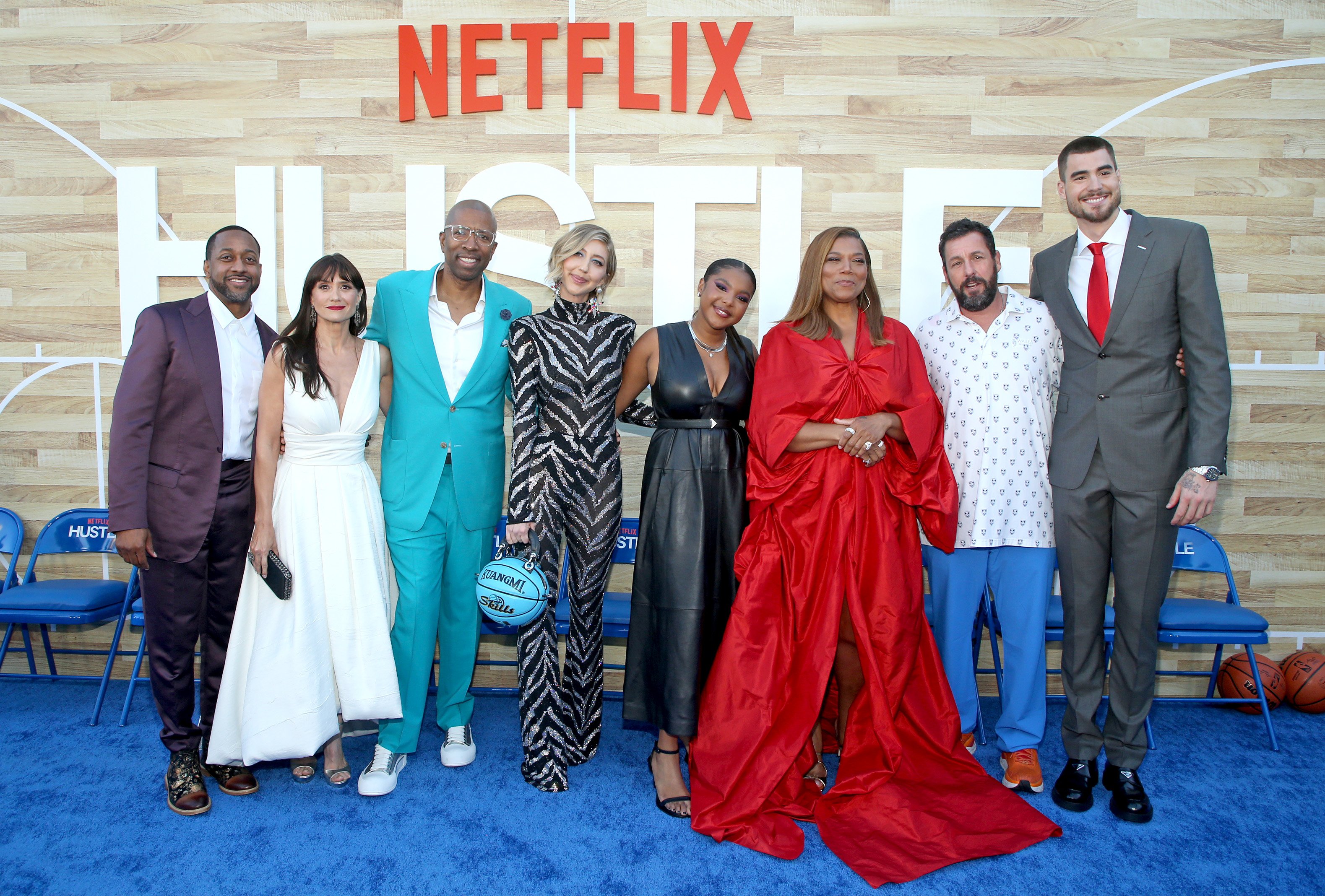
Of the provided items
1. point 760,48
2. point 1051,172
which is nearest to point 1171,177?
point 1051,172

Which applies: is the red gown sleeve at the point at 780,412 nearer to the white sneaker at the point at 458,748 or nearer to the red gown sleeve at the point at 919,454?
the red gown sleeve at the point at 919,454

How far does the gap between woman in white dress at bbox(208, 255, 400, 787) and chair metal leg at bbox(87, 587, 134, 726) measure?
1.14 meters

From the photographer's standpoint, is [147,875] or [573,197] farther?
[573,197]

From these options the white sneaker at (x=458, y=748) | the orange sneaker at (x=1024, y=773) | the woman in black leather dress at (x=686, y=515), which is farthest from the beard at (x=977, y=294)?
the white sneaker at (x=458, y=748)

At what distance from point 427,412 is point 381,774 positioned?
1.45 metres

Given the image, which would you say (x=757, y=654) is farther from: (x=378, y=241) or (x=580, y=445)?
(x=378, y=241)

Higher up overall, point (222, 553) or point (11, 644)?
point (222, 553)

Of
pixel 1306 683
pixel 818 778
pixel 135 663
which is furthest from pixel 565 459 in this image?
pixel 1306 683

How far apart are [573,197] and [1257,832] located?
4.02 metres

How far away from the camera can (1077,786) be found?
3.07 metres

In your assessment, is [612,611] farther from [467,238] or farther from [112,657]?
[112,657]

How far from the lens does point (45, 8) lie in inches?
169

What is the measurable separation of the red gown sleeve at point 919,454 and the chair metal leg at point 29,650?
454cm

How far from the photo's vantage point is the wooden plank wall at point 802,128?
161 inches
